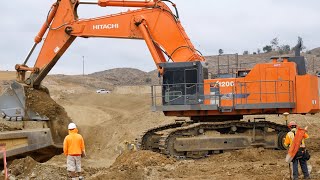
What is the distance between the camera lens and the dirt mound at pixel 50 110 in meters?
17.3

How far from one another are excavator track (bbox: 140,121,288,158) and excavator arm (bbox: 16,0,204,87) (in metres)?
2.18

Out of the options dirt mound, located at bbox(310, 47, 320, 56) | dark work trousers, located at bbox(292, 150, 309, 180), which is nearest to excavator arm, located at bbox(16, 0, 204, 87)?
dark work trousers, located at bbox(292, 150, 309, 180)

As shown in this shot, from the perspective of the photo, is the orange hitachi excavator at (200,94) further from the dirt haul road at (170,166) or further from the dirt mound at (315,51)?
the dirt mound at (315,51)

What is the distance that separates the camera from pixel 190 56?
16547 millimetres

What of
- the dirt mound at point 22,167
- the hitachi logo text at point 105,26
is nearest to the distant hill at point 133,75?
the hitachi logo text at point 105,26

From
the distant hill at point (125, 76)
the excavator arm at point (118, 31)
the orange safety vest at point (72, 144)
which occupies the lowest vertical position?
the orange safety vest at point (72, 144)

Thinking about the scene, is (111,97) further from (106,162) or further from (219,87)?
(219,87)

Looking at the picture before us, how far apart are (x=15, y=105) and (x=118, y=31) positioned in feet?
14.1

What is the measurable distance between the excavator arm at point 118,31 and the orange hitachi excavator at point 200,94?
33 millimetres

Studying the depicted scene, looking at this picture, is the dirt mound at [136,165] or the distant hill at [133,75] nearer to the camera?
the dirt mound at [136,165]

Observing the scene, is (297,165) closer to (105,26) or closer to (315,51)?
(105,26)

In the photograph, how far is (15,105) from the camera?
17094 millimetres

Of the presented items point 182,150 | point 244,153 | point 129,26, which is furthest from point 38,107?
point 244,153

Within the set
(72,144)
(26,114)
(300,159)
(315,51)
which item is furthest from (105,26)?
(315,51)
